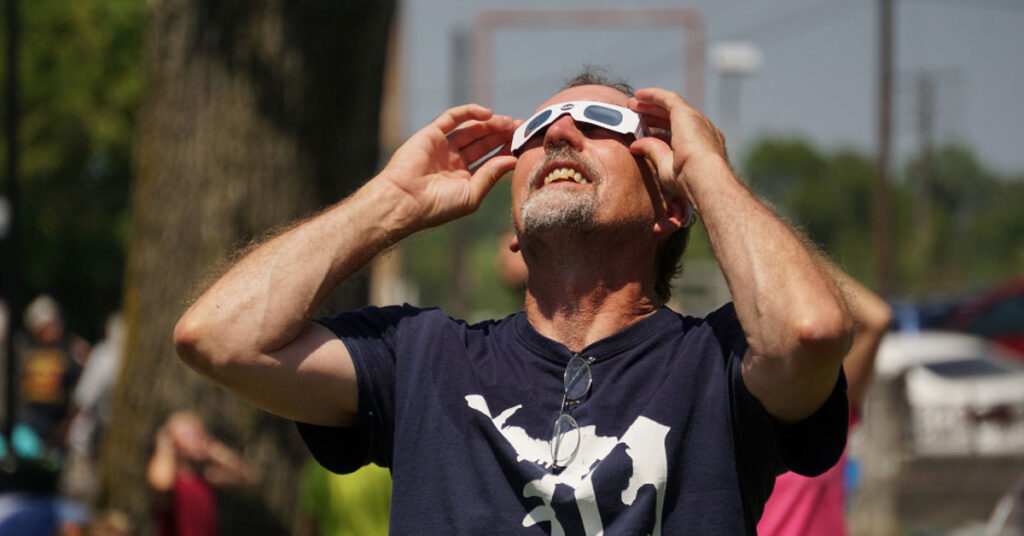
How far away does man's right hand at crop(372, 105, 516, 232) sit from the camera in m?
3.21

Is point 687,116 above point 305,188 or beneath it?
above

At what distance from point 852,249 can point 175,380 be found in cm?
6382

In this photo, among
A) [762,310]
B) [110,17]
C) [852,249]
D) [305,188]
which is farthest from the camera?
[852,249]

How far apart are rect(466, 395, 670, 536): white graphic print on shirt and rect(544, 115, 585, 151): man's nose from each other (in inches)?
26.2

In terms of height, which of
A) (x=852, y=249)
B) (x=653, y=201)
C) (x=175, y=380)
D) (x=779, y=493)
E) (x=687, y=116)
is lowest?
(x=852, y=249)

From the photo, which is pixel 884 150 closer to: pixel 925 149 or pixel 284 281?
pixel 284 281

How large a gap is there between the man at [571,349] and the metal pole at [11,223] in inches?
256

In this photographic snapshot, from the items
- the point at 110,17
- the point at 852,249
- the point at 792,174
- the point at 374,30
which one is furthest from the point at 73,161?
the point at 792,174

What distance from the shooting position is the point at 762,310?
2.65 meters

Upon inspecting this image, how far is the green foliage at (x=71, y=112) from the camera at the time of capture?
32344mm

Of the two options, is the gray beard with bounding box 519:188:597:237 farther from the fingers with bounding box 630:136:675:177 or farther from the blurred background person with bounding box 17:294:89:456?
the blurred background person with bounding box 17:294:89:456

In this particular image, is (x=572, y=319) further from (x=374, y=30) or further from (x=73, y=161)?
(x=73, y=161)

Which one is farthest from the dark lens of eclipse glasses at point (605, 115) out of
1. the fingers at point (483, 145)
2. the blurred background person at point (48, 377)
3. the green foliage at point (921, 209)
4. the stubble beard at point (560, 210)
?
the green foliage at point (921, 209)

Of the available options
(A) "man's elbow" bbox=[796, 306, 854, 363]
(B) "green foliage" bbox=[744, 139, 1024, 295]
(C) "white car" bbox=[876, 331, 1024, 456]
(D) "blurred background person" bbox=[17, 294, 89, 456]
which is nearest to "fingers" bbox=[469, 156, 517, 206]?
(A) "man's elbow" bbox=[796, 306, 854, 363]
